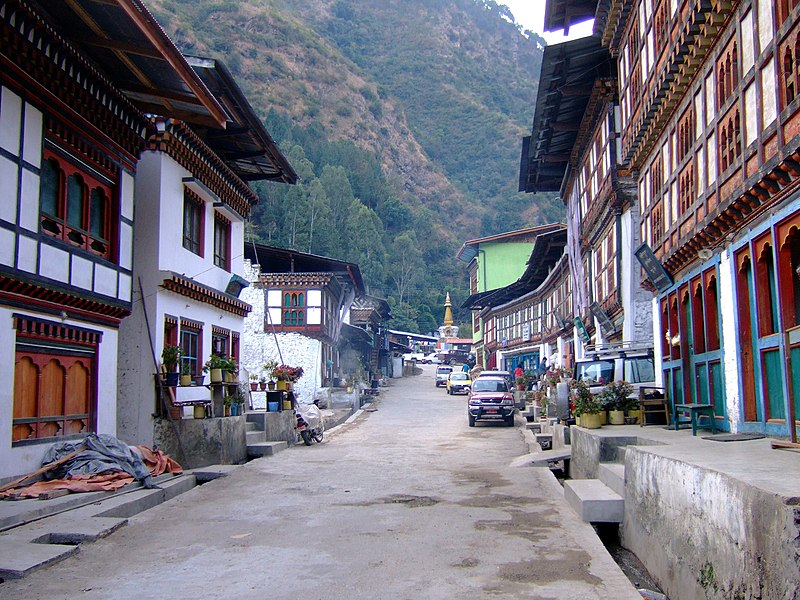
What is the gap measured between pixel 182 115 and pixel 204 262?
4972 millimetres

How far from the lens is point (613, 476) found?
12.0m

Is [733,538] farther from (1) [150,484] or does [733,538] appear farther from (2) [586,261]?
(2) [586,261]

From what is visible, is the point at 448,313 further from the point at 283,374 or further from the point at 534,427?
the point at 283,374

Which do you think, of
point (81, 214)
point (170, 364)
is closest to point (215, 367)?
point (170, 364)

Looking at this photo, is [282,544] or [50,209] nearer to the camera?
[282,544]

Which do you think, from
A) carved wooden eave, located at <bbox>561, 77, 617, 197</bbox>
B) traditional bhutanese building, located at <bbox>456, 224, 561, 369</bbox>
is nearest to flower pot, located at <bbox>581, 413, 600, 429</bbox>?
carved wooden eave, located at <bbox>561, 77, 617, 197</bbox>

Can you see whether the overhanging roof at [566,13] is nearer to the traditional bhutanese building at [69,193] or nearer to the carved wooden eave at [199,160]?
the carved wooden eave at [199,160]

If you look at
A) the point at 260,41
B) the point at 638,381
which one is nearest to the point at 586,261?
the point at 638,381

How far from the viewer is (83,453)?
42.3 ft

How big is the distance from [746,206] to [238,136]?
518 inches

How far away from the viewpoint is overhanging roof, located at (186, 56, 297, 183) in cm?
1759

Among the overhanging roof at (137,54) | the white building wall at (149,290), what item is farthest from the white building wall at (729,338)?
the white building wall at (149,290)

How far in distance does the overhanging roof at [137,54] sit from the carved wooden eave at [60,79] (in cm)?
34

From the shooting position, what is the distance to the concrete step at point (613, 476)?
448 inches
